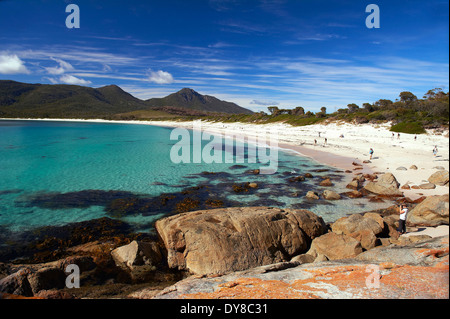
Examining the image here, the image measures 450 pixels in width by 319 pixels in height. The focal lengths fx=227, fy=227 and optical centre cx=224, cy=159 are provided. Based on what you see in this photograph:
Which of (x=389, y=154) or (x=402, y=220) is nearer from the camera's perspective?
(x=402, y=220)

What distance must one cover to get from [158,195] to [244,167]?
1157cm

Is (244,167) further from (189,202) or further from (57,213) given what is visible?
(57,213)

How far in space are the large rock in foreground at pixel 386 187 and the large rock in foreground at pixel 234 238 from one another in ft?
28.0

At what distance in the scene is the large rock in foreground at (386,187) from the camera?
49.2 ft

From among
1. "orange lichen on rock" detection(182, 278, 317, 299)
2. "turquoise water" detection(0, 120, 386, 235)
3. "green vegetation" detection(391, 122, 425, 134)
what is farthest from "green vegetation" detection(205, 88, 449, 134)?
"turquoise water" detection(0, 120, 386, 235)

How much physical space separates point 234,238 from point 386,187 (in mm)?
12965

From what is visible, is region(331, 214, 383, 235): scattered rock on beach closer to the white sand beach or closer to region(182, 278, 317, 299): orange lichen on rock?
the white sand beach

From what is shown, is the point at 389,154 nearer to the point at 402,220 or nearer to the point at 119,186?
the point at 402,220

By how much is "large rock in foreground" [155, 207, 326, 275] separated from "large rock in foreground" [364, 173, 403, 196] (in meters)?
8.53

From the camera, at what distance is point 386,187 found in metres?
15.3

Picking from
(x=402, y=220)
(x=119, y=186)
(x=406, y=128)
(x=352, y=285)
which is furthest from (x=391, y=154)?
(x=119, y=186)

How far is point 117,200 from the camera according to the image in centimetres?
1538

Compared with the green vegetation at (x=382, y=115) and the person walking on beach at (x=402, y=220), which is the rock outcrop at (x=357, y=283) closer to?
the green vegetation at (x=382, y=115)
